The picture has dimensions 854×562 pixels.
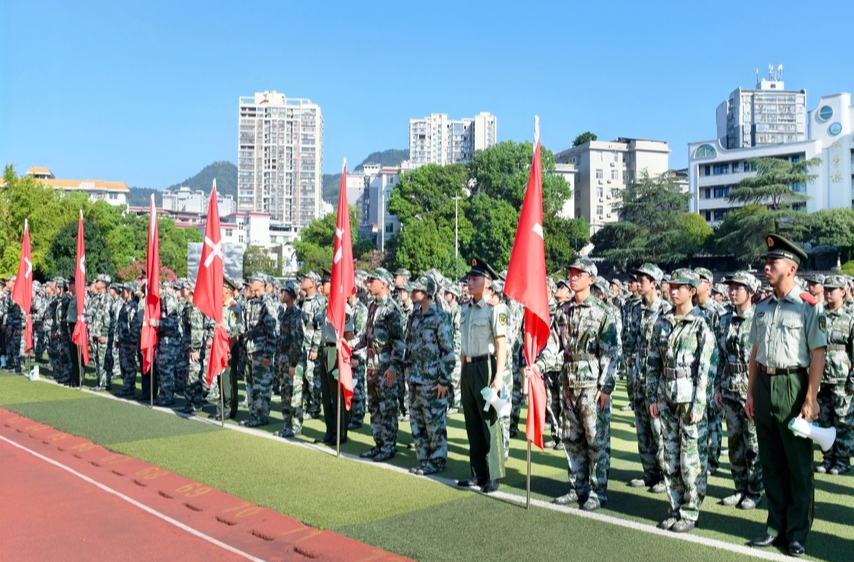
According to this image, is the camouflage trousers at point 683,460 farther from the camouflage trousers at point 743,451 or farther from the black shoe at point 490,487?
the black shoe at point 490,487

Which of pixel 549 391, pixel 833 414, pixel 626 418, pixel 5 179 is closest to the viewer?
pixel 833 414

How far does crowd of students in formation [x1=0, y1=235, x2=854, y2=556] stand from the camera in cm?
557

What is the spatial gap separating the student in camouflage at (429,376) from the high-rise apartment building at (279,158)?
182 metres

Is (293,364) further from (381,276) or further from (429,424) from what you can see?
(429,424)

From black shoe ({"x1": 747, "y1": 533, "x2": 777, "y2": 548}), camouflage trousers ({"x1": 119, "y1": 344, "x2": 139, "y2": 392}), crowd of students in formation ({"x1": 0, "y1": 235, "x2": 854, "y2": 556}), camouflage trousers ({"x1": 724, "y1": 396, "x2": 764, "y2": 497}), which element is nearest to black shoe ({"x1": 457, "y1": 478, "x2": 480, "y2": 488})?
crowd of students in formation ({"x1": 0, "y1": 235, "x2": 854, "y2": 556})

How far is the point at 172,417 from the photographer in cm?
1135

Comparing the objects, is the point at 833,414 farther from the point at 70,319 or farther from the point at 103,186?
the point at 103,186

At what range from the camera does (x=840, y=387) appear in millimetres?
7867

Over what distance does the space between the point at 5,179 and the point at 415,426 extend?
30.7m

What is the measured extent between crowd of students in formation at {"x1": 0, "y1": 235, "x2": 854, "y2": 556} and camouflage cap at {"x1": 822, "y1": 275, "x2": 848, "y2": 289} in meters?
A: 0.03

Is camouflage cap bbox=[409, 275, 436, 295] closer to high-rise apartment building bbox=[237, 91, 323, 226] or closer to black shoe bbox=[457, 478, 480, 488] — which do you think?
black shoe bbox=[457, 478, 480, 488]

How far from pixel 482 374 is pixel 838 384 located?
3805mm

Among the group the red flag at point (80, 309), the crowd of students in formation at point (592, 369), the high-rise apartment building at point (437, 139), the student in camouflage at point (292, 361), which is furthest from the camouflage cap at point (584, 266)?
the high-rise apartment building at point (437, 139)

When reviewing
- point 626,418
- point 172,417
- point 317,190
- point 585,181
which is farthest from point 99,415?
point 317,190
